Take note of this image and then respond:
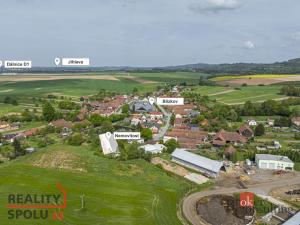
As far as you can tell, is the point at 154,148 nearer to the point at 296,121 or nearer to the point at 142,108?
the point at 296,121

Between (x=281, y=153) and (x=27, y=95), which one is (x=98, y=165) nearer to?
(x=281, y=153)

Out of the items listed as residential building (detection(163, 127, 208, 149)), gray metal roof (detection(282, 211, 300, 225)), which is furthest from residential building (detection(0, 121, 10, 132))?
gray metal roof (detection(282, 211, 300, 225))

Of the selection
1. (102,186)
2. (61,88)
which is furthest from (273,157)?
(61,88)

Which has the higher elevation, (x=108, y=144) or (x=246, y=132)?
(x=108, y=144)

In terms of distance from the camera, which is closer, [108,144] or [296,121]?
[108,144]

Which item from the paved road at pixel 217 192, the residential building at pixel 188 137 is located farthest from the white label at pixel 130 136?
the paved road at pixel 217 192

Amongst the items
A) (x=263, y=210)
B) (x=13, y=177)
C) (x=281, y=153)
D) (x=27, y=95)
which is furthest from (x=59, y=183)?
(x=27, y=95)

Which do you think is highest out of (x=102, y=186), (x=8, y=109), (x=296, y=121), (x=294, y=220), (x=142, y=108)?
(x=142, y=108)

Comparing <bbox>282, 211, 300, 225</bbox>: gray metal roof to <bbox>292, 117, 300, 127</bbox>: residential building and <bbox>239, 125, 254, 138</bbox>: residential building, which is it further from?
<bbox>292, 117, 300, 127</bbox>: residential building
